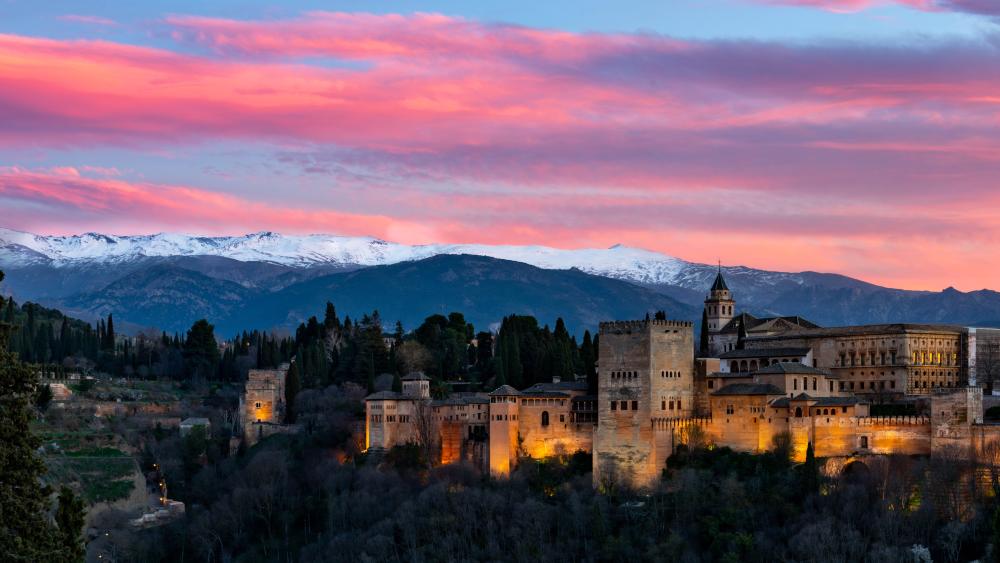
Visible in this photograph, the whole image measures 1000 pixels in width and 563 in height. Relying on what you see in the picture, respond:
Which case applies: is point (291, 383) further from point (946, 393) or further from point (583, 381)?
point (946, 393)

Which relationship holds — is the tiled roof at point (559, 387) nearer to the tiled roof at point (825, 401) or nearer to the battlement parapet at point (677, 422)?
the battlement parapet at point (677, 422)

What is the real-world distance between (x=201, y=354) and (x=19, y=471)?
288 ft

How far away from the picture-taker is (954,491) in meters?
61.2

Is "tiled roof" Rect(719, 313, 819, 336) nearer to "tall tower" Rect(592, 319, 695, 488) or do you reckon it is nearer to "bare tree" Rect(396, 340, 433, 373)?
"tall tower" Rect(592, 319, 695, 488)

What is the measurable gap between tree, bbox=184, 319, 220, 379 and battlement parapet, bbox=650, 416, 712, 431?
50.4m

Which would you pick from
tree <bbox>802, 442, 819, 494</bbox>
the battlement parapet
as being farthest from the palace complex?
tree <bbox>802, 442, 819, 494</bbox>

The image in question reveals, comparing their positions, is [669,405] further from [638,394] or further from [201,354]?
[201,354]

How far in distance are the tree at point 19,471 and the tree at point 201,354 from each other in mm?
86270

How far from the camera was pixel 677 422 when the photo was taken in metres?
70.1

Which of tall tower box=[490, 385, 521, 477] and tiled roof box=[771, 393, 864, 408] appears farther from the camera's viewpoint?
tall tower box=[490, 385, 521, 477]

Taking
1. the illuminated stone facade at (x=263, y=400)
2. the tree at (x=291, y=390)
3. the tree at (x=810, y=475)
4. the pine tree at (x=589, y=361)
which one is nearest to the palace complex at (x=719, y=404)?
the pine tree at (x=589, y=361)

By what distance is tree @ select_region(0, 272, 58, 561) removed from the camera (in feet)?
83.2

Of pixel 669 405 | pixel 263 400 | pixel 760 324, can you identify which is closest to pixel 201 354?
pixel 263 400

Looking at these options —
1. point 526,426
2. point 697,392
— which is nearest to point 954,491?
point 697,392
